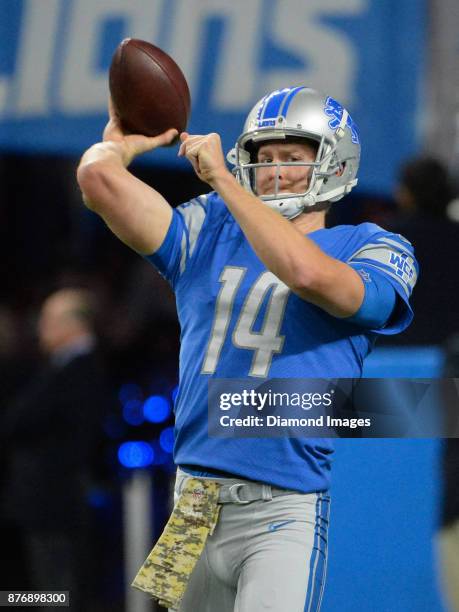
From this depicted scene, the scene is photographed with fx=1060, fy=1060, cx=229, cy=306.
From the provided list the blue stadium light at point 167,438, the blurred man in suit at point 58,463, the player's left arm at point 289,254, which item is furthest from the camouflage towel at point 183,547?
the blue stadium light at point 167,438

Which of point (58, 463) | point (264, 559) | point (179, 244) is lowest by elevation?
point (264, 559)

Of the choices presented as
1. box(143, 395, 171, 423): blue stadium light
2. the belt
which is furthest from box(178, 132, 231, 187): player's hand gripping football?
box(143, 395, 171, 423): blue stadium light

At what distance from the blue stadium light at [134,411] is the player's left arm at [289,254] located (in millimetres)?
2018

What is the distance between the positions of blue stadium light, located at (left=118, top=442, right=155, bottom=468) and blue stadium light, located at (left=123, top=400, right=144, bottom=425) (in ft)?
0.29

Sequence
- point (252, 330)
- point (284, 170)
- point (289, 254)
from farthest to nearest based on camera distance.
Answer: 1. point (284, 170)
2. point (252, 330)
3. point (289, 254)

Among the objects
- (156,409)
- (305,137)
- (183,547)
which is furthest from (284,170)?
(156,409)

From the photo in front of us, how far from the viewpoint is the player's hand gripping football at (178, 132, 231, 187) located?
182cm

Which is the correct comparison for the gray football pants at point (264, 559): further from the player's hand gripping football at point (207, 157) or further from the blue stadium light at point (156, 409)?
the blue stadium light at point (156, 409)

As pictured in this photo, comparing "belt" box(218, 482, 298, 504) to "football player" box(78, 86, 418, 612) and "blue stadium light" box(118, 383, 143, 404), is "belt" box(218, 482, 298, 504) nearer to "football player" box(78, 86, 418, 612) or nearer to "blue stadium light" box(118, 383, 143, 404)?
"football player" box(78, 86, 418, 612)

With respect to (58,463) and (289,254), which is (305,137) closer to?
(289,254)

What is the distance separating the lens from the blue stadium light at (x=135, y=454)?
374 cm

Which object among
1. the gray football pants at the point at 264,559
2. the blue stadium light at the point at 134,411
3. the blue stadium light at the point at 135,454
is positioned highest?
the blue stadium light at the point at 134,411

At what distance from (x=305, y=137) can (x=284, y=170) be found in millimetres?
83

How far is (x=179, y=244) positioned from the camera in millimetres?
1935
